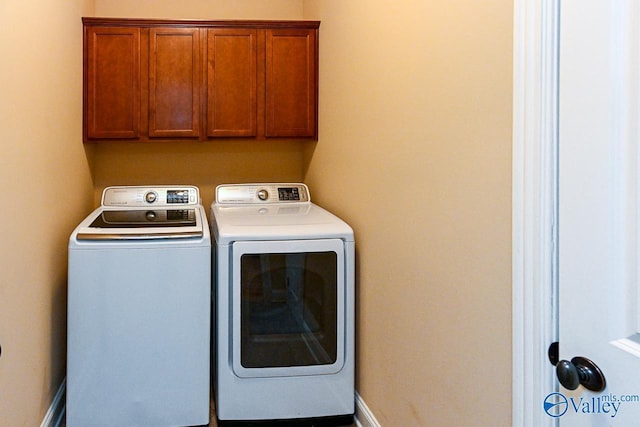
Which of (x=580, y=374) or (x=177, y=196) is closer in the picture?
(x=580, y=374)

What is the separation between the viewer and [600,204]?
99cm

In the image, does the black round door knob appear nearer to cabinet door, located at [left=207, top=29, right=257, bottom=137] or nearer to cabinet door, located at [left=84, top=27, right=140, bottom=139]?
cabinet door, located at [left=207, top=29, right=257, bottom=137]

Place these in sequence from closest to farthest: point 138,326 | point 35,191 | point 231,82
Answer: point 35,191, point 138,326, point 231,82

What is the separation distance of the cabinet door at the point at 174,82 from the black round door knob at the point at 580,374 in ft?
8.52

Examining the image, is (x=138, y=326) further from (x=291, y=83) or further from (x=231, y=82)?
(x=291, y=83)

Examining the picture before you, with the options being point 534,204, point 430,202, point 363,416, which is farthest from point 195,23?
point 534,204

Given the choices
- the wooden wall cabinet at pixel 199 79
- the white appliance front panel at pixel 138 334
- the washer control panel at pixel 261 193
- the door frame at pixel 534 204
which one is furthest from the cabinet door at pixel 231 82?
the door frame at pixel 534 204

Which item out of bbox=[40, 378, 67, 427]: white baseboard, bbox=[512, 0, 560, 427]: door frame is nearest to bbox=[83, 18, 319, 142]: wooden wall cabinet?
bbox=[40, 378, 67, 427]: white baseboard

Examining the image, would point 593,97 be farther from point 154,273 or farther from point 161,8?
point 161,8

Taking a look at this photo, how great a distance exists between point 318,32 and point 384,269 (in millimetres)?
1704

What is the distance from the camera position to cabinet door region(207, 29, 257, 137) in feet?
10.6

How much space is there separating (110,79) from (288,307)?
66.0 inches

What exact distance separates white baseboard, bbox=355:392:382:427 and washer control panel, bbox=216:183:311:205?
4.23ft

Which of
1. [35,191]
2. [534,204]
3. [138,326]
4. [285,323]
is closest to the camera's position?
[534,204]
